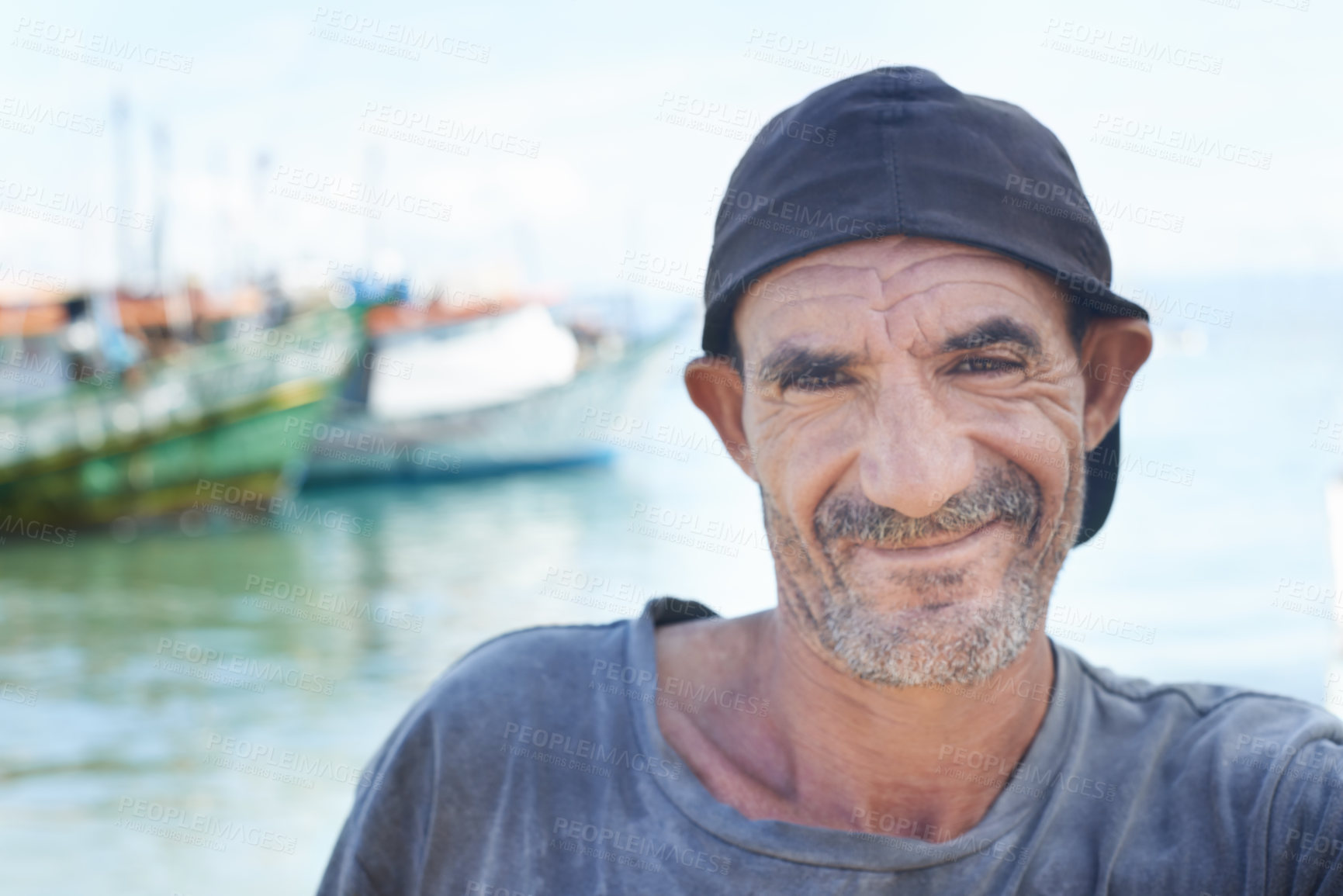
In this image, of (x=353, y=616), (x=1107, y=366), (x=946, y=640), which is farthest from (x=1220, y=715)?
(x=353, y=616)

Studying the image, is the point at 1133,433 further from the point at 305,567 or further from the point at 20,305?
the point at 20,305

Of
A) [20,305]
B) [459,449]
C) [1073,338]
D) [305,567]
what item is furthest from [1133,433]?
[1073,338]

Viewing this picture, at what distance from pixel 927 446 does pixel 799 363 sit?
0.88 ft

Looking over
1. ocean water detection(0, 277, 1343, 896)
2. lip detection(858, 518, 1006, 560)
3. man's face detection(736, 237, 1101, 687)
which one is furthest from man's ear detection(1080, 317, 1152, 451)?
ocean water detection(0, 277, 1343, 896)

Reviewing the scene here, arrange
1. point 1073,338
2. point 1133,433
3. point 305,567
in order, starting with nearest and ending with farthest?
point 1073,338, point 305,567, point 1133,433

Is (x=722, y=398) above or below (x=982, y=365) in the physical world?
below

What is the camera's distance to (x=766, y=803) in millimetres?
2180

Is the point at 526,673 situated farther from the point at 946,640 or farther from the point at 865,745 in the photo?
the point at 946,640

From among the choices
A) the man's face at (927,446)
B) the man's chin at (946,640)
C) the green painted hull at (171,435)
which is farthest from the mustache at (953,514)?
the green painted hull at (171,435)

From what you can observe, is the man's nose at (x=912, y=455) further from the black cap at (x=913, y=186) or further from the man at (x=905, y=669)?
the black cap at (x=913, y=186)

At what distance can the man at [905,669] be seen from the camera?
6.41 feet

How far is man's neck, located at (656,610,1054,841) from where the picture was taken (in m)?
2.15

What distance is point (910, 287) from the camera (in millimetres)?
2037

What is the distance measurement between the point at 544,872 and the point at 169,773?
8370 millimetres
